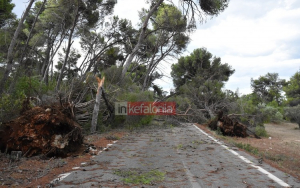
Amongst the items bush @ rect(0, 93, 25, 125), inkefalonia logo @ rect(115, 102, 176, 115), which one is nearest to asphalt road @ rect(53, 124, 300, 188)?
bush @ rect(0, 93, 25, 125)

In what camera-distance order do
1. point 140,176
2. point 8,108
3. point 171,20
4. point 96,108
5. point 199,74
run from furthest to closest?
point 199,74 → point 171,20 → point 96,108 → point 8,108 → point 140,176

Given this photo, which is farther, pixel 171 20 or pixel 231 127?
pixel 171 20

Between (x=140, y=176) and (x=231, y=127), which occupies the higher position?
(x=231, y=127)

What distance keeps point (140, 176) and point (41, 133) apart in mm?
3627

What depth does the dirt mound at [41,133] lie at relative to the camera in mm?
7359

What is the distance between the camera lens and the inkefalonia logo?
17.0 meters

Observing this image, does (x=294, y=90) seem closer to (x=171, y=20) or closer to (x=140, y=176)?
(x=171, y=20)

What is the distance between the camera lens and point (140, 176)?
5578 millimetres

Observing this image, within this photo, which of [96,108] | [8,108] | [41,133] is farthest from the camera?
[96,108]

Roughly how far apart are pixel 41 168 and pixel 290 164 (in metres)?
7.01

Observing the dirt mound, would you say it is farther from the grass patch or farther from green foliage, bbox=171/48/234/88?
green foliage, bbox=171/48/234/88

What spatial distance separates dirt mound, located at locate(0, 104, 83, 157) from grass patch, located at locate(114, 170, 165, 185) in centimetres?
258

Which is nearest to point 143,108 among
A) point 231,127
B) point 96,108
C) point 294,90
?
point 96,108

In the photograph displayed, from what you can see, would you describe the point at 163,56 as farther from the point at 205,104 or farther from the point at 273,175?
the point at 273,175
